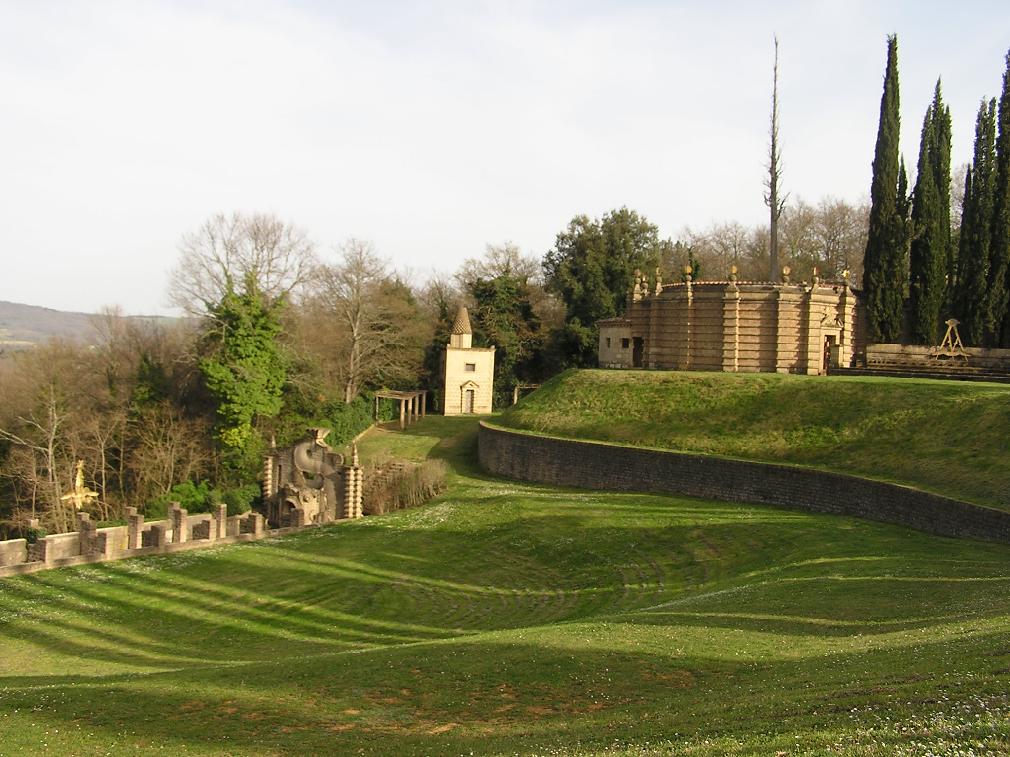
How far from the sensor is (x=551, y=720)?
10.4 metres

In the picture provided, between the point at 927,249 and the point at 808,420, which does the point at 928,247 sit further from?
the point at 808,420

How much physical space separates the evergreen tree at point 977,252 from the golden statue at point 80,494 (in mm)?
42923

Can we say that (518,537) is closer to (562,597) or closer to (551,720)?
(562,597)

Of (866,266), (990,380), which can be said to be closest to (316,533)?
(990,380)

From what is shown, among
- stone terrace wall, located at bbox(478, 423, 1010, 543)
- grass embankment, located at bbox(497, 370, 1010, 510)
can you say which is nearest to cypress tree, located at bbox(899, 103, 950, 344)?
grass embankment, located at bbox(497, 370, 1010, 510)

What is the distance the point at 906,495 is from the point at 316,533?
19897mm

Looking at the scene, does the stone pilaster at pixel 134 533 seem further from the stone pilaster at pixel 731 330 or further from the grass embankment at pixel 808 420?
the stone pilaster at pixel 731 330

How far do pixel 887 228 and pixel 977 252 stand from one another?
4.57m

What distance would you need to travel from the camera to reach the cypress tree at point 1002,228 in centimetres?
4088

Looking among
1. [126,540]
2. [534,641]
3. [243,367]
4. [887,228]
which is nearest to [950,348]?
[887,228]

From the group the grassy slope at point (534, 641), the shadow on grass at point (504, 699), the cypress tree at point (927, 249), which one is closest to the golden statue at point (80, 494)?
the grassy slope at point (534, 641)

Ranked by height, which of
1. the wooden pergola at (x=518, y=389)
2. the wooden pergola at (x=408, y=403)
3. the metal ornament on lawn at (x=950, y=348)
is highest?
the metal ornament on lawn at (x=950, y=348)

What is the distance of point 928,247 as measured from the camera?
147 ft

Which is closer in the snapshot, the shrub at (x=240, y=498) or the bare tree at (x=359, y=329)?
the shrub at (x=240, y=498)
